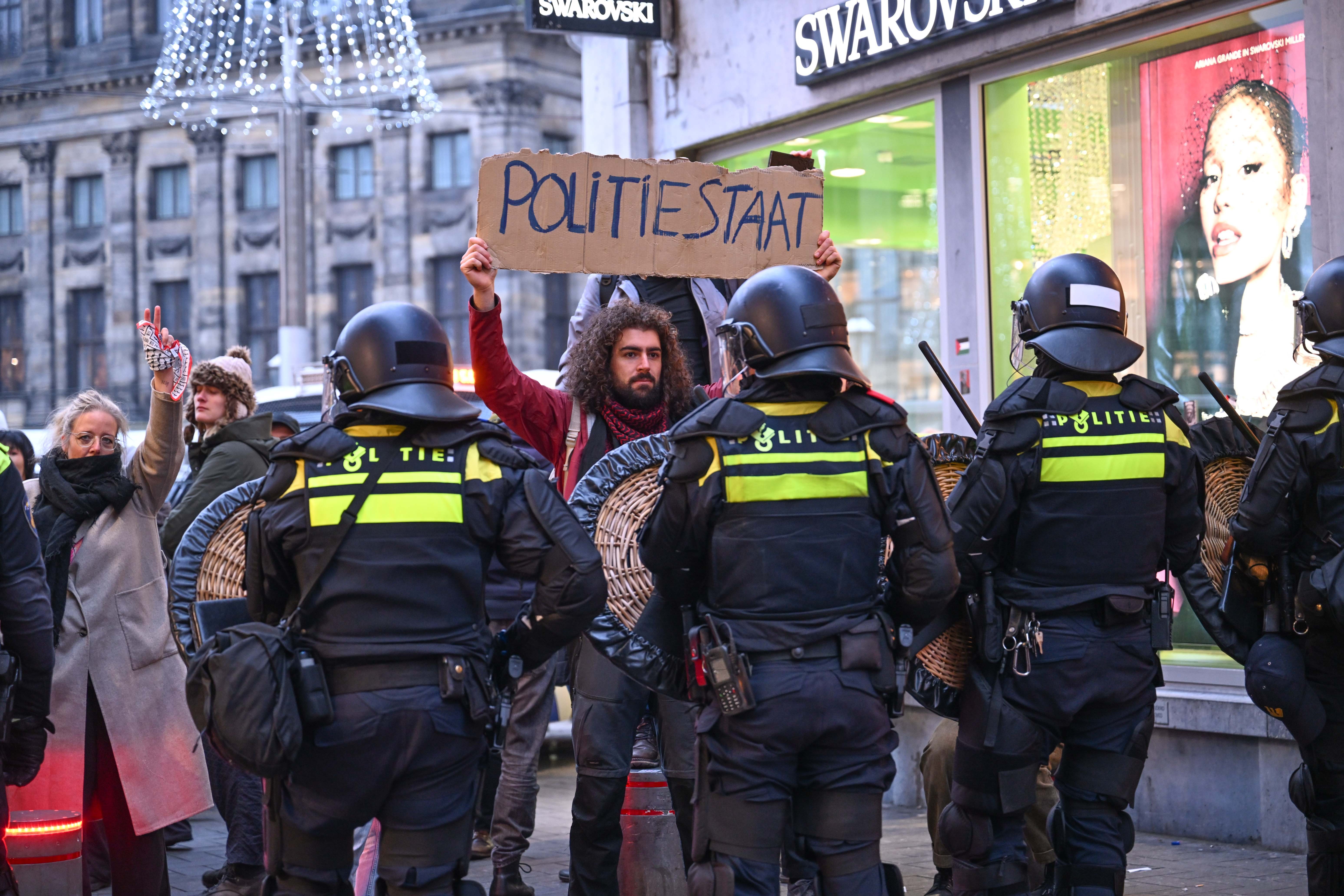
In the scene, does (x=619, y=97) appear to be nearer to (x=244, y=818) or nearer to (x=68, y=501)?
(x=68, y=501)

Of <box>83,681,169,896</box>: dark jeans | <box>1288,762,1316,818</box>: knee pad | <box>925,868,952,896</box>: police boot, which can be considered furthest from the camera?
<box>925,868,952,896</box>: police boot

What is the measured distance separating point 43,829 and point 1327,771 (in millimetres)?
4435

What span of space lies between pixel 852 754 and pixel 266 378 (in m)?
36.5

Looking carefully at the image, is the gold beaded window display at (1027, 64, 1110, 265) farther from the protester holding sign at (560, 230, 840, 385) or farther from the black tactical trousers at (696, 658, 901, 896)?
the black tactical trousers at (696, 658, 901, 896)

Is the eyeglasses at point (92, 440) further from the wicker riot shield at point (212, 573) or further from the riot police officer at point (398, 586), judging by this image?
the riot police officer at point (398, 586)

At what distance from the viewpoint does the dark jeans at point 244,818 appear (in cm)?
594

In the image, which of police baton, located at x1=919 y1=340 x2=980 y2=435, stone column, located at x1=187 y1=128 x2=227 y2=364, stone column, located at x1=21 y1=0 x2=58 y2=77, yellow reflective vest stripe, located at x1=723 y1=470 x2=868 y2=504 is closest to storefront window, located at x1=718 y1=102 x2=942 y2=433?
police baton, located at x1=919 y1=340 x2=980 y2=435

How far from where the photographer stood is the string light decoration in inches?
1218

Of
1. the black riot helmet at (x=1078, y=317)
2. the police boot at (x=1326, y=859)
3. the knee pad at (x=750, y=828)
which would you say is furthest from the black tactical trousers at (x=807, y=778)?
the police boot at (x=1326, y=859)

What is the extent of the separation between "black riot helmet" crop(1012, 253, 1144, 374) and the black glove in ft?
11.6

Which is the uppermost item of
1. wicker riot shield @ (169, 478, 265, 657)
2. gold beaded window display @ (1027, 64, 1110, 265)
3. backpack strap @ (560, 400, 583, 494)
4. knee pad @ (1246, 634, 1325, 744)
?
gold beaded window display @ (1027, 64, 1110, 265)

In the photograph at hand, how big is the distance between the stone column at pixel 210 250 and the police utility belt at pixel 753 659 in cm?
3648

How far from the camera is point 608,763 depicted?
16.2ft

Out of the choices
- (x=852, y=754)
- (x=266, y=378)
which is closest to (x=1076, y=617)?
(x=852, y=754)
